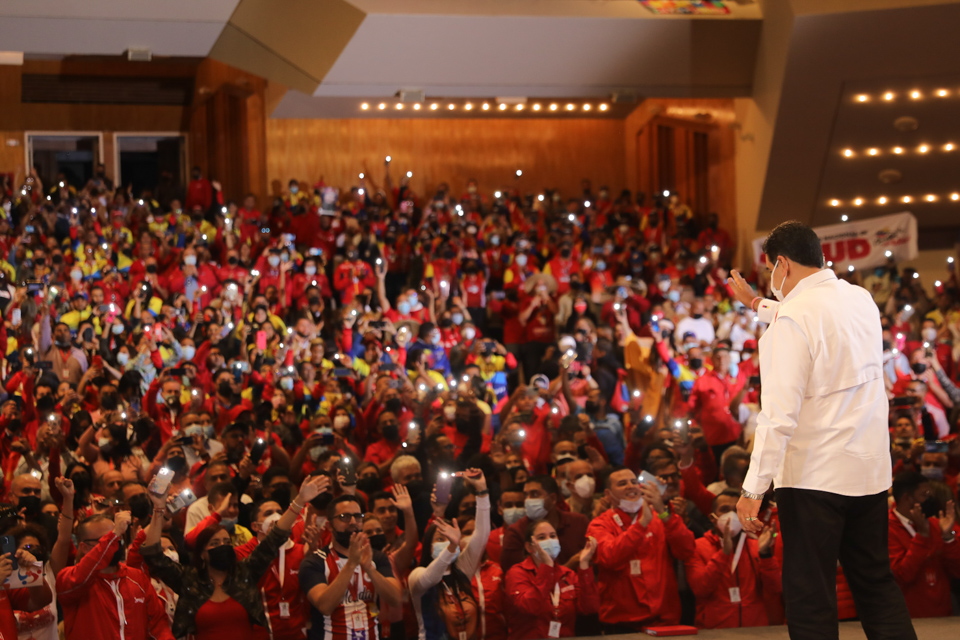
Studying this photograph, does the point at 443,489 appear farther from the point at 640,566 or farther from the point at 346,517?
the point at 640,566

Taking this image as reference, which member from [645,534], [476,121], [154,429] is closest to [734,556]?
[645,534]

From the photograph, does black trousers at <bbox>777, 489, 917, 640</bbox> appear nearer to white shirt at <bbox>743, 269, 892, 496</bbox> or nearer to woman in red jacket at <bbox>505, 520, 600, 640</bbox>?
white shirt at <bbox>743, 269, 892, 496</bbox>

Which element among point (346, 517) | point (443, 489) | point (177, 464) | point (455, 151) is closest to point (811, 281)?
point (443, 489)

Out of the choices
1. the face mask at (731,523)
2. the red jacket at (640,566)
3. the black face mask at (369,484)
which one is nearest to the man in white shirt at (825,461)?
the red jacket at (640,566)

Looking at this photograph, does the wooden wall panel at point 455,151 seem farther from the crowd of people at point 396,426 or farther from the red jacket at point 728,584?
the red jacket at point 728,584

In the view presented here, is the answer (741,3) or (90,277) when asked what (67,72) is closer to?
(90,277)

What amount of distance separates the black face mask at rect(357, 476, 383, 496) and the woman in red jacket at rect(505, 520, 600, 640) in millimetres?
1194

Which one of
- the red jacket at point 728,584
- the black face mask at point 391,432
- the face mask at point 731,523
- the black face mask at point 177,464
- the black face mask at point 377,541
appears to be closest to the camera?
the black face mask at point 377,541

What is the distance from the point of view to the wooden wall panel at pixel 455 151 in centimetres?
1930

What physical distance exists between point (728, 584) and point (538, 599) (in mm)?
1090

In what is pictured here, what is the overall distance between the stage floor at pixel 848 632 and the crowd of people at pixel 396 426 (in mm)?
721

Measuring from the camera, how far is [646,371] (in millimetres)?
10305

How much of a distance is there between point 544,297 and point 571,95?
3941 mm

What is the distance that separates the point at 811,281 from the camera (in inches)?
138
